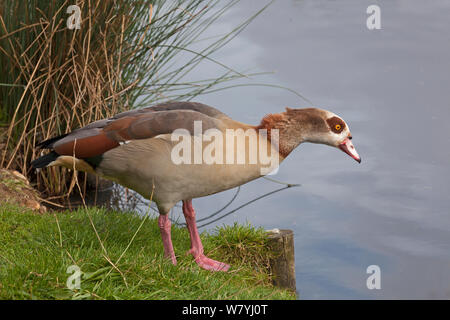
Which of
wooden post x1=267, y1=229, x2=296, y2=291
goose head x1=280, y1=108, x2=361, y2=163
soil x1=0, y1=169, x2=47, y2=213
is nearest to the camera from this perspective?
goose head x1=280, y1=108, x2=361, y2=163

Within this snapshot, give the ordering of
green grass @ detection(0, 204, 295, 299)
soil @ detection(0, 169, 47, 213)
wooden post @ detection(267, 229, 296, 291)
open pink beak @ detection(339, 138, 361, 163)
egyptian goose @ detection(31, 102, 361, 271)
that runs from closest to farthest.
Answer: green grass @ detection(0, 204, 295, 299)
egyptian goose @ detection(31, 102, 361, 271)
open pink beak @ detection(339, 138, 361, 163)
wooden post @ detection(267, 229, 296, 291)
soil @ detection(0, 169, 47, 213)

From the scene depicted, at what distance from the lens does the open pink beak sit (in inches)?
197

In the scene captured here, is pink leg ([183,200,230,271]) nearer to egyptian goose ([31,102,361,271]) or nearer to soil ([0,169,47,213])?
egyptian goose ([31,102,361,271])

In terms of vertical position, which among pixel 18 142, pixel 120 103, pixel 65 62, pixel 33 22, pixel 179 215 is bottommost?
pixel 179 215

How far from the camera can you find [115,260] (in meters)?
4.03

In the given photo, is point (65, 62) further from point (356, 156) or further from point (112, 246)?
point (356, 156)

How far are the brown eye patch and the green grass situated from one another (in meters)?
1.39

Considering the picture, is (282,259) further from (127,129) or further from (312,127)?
(127,129)

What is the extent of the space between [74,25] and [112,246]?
3.00 meters

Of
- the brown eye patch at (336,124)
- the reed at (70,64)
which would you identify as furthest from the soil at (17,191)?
the brown eye patch at (336,124)

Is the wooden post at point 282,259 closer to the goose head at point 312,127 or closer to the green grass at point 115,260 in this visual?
the green grass at point 115,260

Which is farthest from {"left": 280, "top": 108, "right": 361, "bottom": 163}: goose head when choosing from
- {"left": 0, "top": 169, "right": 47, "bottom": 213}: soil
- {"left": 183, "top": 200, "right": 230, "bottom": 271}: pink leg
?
{"left": 0, "top": 169, "right": 47, "bottom": 213}: soil
